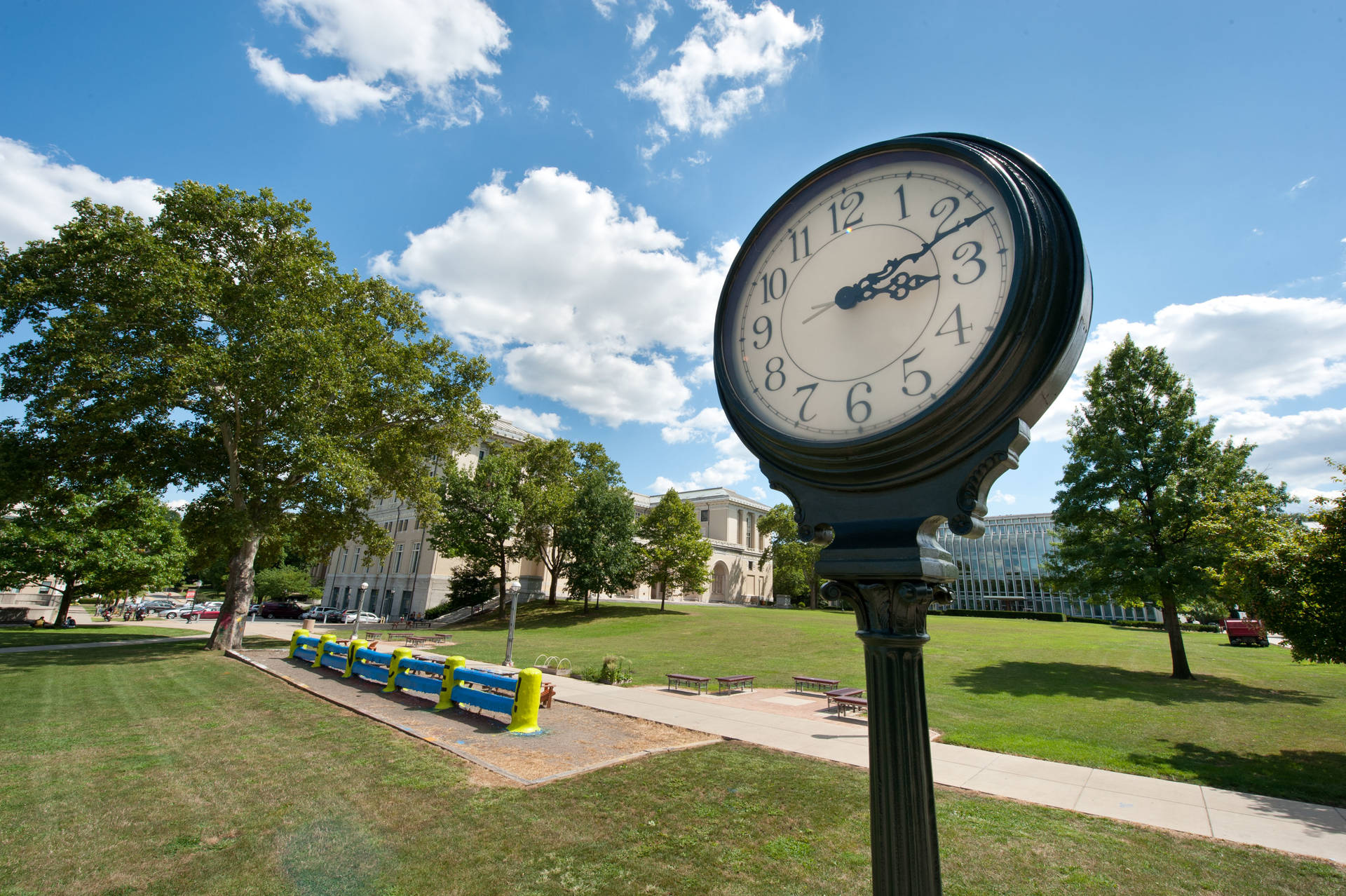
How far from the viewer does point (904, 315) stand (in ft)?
6.97

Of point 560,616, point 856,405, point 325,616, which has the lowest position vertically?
point 325,616

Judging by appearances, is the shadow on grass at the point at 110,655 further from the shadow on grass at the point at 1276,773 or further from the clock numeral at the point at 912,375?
the shadow on grass at the point at 1276,773

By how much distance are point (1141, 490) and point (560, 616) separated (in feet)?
107

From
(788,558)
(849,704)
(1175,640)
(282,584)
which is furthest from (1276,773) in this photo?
(282,584)

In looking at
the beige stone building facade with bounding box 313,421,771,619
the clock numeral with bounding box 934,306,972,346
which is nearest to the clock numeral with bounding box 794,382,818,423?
the clock numeral with bounding box 934,306,972,346

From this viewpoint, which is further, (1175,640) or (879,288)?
(1175,640)

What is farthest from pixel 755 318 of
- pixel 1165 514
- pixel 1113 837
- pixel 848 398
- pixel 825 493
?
pixel 1165 514

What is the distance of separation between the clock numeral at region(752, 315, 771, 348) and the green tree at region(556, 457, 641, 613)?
38631 mm

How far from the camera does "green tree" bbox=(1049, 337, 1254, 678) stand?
713 inches

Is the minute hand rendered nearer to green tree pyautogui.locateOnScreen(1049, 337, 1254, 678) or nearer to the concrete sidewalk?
the concrete sidewalk

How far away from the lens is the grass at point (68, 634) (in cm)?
2180

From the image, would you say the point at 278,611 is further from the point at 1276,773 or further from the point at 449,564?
the point at 1276,773

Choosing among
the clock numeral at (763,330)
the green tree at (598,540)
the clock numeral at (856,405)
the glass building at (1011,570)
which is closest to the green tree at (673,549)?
the green tree at (598,540)

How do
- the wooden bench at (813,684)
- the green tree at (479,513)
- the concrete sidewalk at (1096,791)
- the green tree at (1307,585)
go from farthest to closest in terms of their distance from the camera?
the green tree at (479,513) < the wooden bench at (813,684) < the green tree at (1307,585) < the concrete sidewalk at (1096,791)
